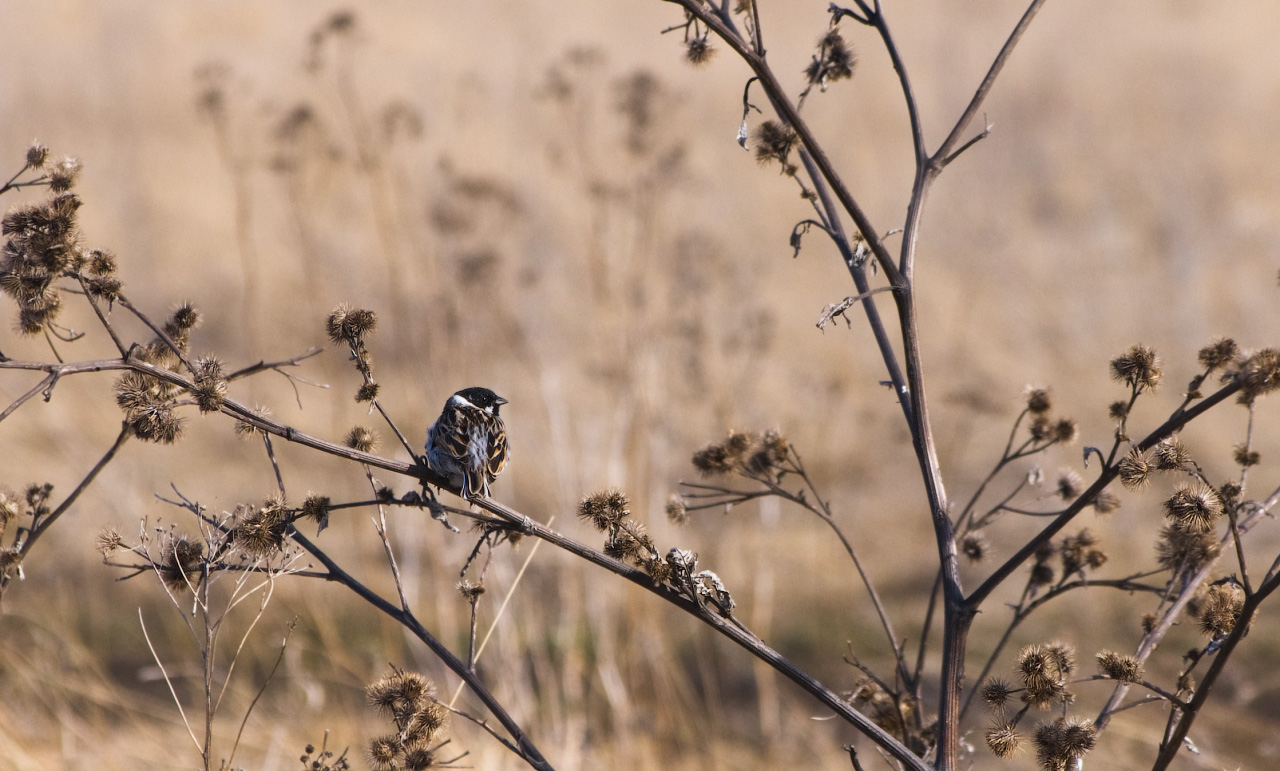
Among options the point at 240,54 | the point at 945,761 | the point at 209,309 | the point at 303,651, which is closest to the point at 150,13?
the point at 240,54

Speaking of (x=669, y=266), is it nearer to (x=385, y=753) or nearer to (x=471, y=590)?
(x=471, y=590)

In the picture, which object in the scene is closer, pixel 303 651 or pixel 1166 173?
pixel 303 651

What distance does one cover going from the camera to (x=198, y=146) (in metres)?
10.9

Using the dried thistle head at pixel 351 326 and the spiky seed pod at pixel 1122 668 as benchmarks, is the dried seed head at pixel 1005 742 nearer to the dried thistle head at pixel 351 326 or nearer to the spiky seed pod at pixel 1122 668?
the spiky seed pod at pixel 1122 668

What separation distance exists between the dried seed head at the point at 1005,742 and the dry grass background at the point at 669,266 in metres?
3.81

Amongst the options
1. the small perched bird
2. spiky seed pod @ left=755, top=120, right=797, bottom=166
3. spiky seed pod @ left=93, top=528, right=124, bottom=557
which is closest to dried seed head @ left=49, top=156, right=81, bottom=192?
spiky seed pod @ left=93, top=528, right=124, bottom=557

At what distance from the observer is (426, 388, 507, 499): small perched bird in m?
1.78

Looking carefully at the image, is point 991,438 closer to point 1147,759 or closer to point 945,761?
point 1147,759

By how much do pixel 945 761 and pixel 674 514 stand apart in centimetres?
69

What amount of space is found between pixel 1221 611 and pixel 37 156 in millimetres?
1909

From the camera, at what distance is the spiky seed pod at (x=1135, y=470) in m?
1.30

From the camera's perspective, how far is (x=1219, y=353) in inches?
59.6

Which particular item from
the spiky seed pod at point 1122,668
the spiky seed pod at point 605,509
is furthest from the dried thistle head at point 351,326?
the spiky seed pod at point 1122,668

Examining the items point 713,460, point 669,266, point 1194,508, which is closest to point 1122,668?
point 1194,508
